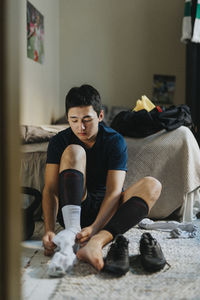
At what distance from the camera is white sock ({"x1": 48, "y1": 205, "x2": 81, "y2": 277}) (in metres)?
1.40

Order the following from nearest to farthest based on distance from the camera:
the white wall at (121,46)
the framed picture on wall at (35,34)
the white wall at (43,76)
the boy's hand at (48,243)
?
the boy's hand at (48,243) < the white wall at (43,76) < the framed picture on wall at (35,34) < the white wall at (121,46)

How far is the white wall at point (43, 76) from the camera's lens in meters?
3.48

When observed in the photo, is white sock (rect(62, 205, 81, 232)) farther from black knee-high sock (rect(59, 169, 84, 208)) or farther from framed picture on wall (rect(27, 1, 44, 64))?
framed picture on wall (rect(27, 1, 44, 64))

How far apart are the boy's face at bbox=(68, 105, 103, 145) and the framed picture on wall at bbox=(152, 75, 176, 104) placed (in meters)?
3.18

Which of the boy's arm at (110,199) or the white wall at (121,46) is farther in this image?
the white wall at (121,46)

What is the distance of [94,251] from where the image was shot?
1.46m

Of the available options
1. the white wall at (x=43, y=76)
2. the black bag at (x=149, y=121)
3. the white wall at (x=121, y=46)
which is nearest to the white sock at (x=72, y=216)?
the black bag at (x=149, y=121)

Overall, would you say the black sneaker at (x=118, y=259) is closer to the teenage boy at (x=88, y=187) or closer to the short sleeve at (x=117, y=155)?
the teenage boy at (x=88, y=187)

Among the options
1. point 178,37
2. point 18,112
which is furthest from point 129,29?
point 18,112

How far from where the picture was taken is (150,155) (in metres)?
2.40

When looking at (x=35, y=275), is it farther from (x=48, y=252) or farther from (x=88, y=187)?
(x=88, y=187)

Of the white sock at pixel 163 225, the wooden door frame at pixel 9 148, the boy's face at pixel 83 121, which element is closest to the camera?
the wooden door frame at pixel 9 148

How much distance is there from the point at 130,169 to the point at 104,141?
549 millimetres

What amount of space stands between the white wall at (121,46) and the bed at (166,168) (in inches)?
103
